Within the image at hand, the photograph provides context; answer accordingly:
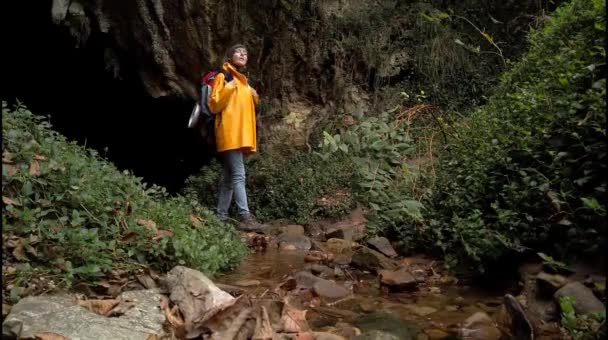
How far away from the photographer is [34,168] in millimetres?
3582

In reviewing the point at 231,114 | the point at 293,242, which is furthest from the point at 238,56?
the point at 293,242

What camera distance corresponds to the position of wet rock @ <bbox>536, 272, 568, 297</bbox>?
3148 mm

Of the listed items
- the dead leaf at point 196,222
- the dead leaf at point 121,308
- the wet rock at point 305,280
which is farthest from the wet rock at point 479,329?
the dead leaf at point 196,222

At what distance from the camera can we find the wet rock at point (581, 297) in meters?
2.80

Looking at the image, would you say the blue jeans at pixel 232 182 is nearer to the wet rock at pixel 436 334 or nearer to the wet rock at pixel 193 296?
the wet rock at pixel 193 296

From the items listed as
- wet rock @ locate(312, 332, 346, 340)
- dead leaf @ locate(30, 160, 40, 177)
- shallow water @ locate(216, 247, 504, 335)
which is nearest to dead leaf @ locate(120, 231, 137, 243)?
dead leaf @ locate(30, 160, 40, 177)

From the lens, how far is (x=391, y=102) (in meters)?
8.84

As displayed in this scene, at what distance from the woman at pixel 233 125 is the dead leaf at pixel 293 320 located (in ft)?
9.92

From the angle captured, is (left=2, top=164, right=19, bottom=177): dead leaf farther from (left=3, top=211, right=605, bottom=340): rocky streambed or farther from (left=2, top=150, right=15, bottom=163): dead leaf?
(left=3, top=211, right=605, bottom=340): rocky streambed

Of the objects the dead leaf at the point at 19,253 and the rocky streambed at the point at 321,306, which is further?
the dead leaf at the point at 19,253

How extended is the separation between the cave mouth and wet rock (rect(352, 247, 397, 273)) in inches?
214

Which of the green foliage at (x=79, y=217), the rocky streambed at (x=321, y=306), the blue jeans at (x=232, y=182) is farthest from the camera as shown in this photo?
the blue jeans at (x=232, y=182)

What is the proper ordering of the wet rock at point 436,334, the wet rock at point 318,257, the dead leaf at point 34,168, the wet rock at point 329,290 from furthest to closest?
1. the wet rock at point 318,257
2. the wet rock at point 329,290
3. the dead leaf at point 34,168
4. the wet rock at point 436,334

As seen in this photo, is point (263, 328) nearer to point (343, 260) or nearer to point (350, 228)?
point (343, 260)
